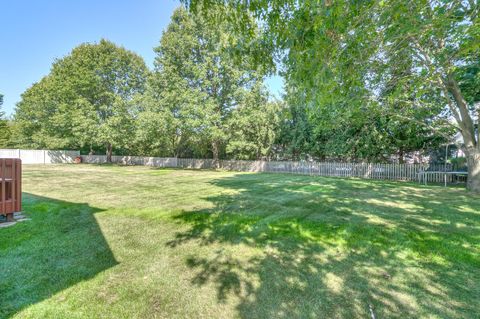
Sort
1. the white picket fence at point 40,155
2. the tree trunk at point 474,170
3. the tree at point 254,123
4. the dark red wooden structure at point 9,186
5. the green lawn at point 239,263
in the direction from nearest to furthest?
the green lawn at point 239,263 < the dark red wooden structure at point 9,186 < the tree trunk at point 474,170 < the tree at point 254,123 < the white picket fence at point 40,155

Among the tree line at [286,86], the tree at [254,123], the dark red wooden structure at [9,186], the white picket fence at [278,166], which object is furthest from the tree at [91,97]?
the dark red wooden structure at [9,186]

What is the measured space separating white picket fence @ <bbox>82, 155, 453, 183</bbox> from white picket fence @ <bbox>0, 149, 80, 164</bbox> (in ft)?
35.7

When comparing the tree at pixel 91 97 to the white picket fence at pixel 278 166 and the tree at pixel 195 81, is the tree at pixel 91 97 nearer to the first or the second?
the white picket fence at pixel 278 166

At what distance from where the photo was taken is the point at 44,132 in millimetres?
24469

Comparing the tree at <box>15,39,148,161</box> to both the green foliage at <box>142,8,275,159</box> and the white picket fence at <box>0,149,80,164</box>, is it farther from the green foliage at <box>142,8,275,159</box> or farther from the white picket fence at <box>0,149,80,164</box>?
the green foliage at <box>142,8,275,159</box>

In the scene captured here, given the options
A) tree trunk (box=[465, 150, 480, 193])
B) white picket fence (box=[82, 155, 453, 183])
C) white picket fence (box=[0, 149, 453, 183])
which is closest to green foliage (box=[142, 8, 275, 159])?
white picket fence (box=[82, 155, 453, 183])

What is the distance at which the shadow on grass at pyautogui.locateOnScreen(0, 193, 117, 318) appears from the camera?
6.87 feet

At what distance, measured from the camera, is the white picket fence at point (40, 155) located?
2435cm

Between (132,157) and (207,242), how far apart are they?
2562 centimetres

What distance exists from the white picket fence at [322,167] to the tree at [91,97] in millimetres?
5547

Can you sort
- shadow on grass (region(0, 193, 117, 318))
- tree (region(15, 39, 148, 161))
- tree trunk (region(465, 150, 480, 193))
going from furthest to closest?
tree (region(15, 39, 148, 161)) < tree trunk (region(465, 150, 480, 193)) < shadow on grass (region(0, 193, 117, 318))

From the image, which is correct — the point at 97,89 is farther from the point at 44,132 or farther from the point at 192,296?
the point at 192,296

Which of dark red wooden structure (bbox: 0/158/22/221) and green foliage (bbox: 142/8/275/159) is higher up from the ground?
green foliage (bbox: 142/8/275/159)

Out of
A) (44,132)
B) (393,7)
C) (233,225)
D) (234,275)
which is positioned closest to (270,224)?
(233,225)
